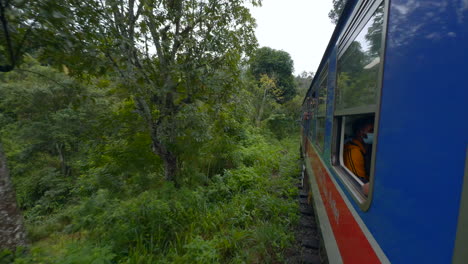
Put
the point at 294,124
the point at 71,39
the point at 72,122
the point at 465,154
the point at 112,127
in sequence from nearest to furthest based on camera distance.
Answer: the point at 465,154 → the point at 71,39 → the point at 112,127 → the point at 72,122 → the point at 294,124

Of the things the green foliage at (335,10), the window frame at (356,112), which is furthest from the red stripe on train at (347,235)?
the green foliage at (335,10)

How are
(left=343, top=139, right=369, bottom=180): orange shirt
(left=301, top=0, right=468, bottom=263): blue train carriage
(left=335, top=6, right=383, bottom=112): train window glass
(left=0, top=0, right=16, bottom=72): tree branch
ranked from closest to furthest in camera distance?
(left=301, top=0, right=468, bottom=263): blue train carriage < (left=335, top=6, right=383, bottom=112): train window glass < (left=0, top=0, right=16, bottom=72): tree branch < (left=343, top=139, right=369, bottom=180): orange shirt

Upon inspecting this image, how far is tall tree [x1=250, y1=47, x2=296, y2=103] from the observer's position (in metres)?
18.8

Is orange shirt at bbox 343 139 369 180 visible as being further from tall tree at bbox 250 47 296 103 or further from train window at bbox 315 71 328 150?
tall tree at bbox 250 47 296 103

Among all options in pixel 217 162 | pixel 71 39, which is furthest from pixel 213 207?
pixel 71 39

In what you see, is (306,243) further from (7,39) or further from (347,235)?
(7,39)

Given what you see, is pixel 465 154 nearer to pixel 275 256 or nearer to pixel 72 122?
pixel 275 256

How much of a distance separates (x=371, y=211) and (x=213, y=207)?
3440mm

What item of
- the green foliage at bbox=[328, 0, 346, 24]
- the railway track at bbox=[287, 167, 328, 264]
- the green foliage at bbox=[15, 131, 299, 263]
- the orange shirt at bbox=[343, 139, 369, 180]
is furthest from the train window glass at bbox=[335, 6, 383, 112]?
the green foliage at bbox=[328, 0, 346, 24]

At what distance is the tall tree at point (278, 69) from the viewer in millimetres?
18831

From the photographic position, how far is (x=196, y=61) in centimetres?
336


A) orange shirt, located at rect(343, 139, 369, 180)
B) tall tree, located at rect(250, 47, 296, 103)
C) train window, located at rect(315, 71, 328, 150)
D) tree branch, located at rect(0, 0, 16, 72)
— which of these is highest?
tall tree, located at rect(250, 47, 296, 103)

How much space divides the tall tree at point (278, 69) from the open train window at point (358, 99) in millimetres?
16393

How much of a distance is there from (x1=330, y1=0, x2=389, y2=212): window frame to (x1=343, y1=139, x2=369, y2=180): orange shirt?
0.06 meters
